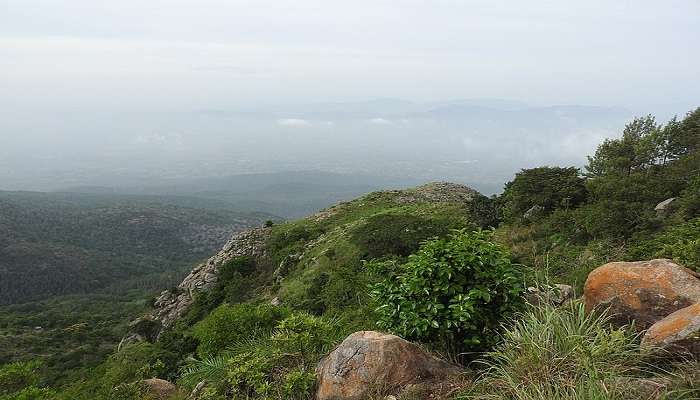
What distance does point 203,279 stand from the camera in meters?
32.6

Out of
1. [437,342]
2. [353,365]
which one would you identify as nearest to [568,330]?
[437,342]

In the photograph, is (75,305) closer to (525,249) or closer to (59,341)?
(59,341)

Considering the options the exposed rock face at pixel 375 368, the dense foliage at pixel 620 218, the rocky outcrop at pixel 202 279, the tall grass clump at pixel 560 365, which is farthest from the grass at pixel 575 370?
the rocky outcrop at pixel 202 279

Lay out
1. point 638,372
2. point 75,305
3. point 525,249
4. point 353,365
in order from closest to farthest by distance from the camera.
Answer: point 638,372 < point 353,365 < point 525,249 < point 75,305

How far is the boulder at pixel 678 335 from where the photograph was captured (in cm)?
429

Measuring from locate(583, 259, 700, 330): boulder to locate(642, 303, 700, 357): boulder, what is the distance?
0.66m

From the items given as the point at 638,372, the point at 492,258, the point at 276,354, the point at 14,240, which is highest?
the point at 492,258

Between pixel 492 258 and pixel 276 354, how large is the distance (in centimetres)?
334

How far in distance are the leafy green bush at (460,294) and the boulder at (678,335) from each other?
1.44 metres

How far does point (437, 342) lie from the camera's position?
19.2ft

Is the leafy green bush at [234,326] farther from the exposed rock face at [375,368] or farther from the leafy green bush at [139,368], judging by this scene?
the exposed rock face at [375,368]

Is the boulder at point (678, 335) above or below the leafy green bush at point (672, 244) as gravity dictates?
above

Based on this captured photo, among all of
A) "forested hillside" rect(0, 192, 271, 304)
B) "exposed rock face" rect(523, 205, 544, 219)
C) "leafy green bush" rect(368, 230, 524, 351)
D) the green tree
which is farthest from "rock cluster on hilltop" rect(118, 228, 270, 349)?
"forested hillside" rect(0, 192, 271, 304)

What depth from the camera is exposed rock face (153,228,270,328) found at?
103 feet
